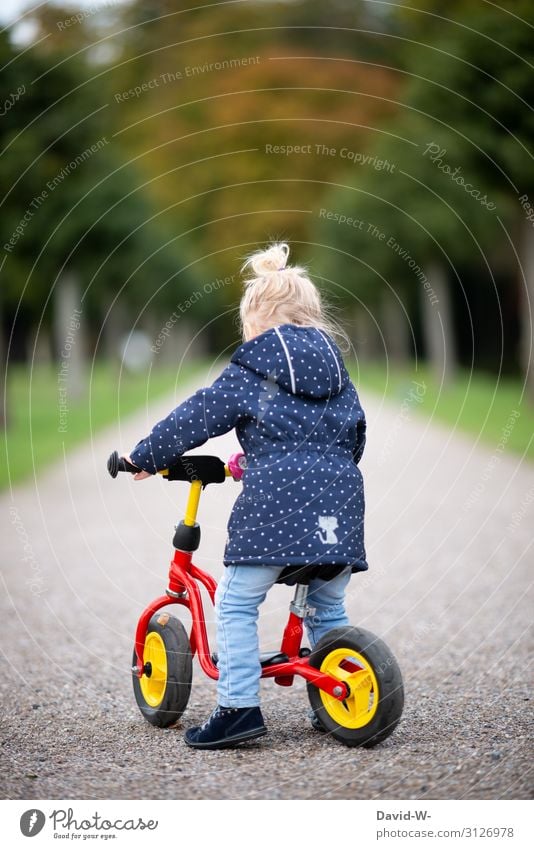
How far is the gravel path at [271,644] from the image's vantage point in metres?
3.58

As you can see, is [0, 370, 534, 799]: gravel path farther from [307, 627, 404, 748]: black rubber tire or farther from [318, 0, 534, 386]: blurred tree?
[318, 0, 534, 386]: blurred tree

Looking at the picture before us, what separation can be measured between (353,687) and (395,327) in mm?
46073

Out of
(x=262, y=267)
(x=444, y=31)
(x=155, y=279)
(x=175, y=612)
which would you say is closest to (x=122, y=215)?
(x=444, y=31)

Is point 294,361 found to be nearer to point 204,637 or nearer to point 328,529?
point 328,529

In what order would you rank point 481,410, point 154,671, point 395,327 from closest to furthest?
point 154,671 < point 481,410 < point 395,327

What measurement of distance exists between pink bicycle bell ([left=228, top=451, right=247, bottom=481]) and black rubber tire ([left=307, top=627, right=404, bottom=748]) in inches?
26.6

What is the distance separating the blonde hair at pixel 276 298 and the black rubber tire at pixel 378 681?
3.54 ft

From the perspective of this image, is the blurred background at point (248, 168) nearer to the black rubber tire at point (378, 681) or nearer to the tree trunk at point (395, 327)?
the tree trunk at point (395, 327)

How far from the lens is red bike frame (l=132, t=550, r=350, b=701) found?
396 centimetres

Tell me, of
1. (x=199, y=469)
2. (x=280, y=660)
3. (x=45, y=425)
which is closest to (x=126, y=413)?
(x=45, y=425)

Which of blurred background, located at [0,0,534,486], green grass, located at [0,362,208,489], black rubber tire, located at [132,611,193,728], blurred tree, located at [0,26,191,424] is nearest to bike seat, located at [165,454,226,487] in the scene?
black rubber tire, located at [132,611,193,728]

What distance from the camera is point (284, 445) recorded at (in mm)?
3797

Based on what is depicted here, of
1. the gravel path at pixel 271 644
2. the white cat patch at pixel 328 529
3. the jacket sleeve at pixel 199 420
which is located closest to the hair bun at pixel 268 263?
the jacket sleeve at pixel 199 420

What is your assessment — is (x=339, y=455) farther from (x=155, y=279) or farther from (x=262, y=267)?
(x=155, y=279)
